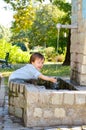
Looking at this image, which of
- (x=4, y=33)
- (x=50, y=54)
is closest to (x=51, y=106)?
(x=50, y=54)

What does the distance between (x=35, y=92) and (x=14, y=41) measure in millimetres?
36848

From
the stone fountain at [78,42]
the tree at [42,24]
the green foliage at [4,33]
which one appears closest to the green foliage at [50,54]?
the tree at [42,24]

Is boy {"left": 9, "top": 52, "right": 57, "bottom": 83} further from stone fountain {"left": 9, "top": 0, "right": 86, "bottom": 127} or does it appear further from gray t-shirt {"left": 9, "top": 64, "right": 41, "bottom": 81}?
stone fountain {"left": 9, "top": 0, "right": 86, "bottom": 127}

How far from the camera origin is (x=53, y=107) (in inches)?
205

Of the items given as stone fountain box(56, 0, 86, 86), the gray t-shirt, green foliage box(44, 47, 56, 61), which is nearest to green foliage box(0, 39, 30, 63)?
green foliage box(44, 47, 56, 61)

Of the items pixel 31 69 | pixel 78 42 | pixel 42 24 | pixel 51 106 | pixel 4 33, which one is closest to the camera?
pixel 51 106

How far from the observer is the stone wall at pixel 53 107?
17.0ft

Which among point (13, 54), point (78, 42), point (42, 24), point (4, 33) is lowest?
point (4, 33)

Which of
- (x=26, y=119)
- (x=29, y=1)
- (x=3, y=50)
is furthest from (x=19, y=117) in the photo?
(x=3, y=50)

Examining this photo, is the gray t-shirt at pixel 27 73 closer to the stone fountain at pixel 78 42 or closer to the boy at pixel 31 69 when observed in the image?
the boy at pixel 31 69

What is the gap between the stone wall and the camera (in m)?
5.18

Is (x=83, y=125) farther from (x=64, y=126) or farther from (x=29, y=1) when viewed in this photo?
(x=29, y=1)

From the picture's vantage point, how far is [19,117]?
18.6ft

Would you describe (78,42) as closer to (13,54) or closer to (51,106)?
(51,106)
